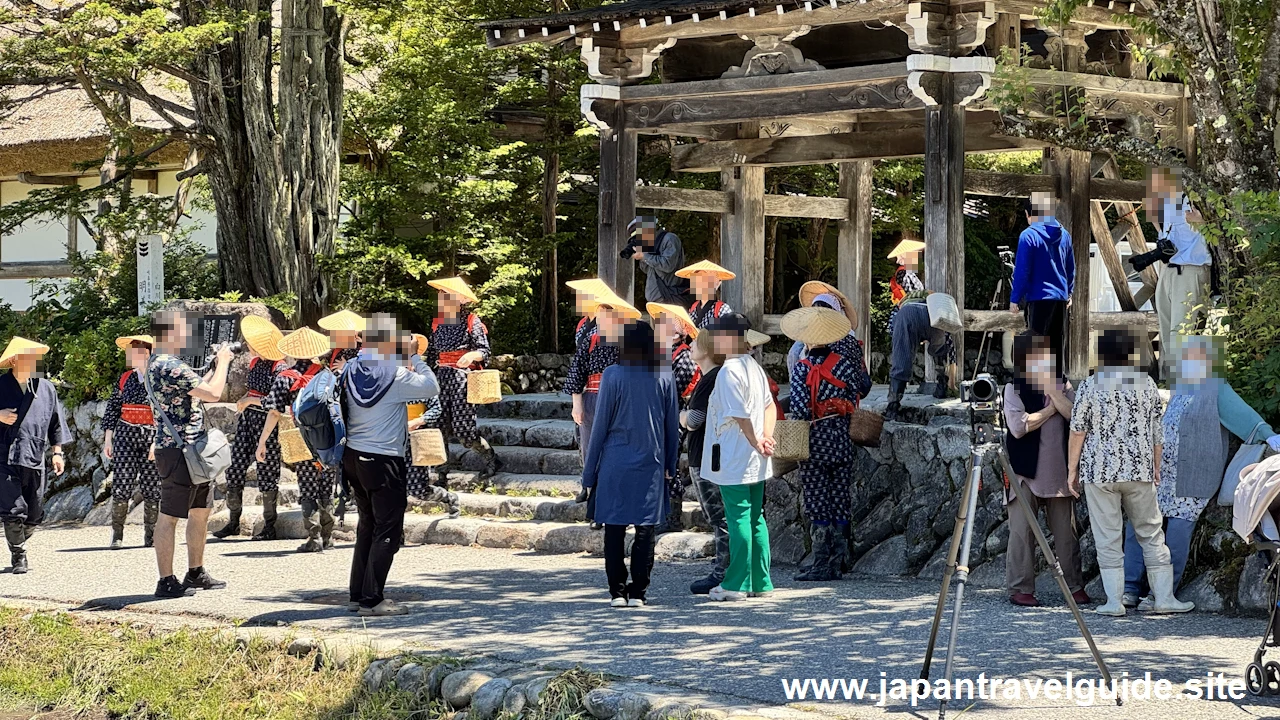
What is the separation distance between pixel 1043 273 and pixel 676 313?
8.44 ft

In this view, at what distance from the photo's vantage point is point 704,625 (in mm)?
7766

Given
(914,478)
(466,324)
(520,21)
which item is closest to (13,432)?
(466,324)

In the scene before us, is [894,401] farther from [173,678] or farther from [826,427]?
[173,678]

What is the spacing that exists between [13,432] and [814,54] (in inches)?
307

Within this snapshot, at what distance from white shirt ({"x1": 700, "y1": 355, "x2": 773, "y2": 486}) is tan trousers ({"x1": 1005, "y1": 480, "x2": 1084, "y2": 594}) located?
1472 millimetres

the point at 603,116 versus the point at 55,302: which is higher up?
the point at 603,116

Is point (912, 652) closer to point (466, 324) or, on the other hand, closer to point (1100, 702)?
point (1100, 702)

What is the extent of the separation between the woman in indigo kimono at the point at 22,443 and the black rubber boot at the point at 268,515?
1669 millimetres

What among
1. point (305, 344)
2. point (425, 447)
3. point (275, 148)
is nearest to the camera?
point (305, 344)

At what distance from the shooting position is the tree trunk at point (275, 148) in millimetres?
16172

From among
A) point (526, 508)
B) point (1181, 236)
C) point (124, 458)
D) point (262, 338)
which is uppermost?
point (1181, 236)

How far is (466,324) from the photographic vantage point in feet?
39.8

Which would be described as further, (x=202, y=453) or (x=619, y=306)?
(x=619, y=306)

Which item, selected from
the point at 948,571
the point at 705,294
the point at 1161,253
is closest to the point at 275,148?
the point at 705,294
